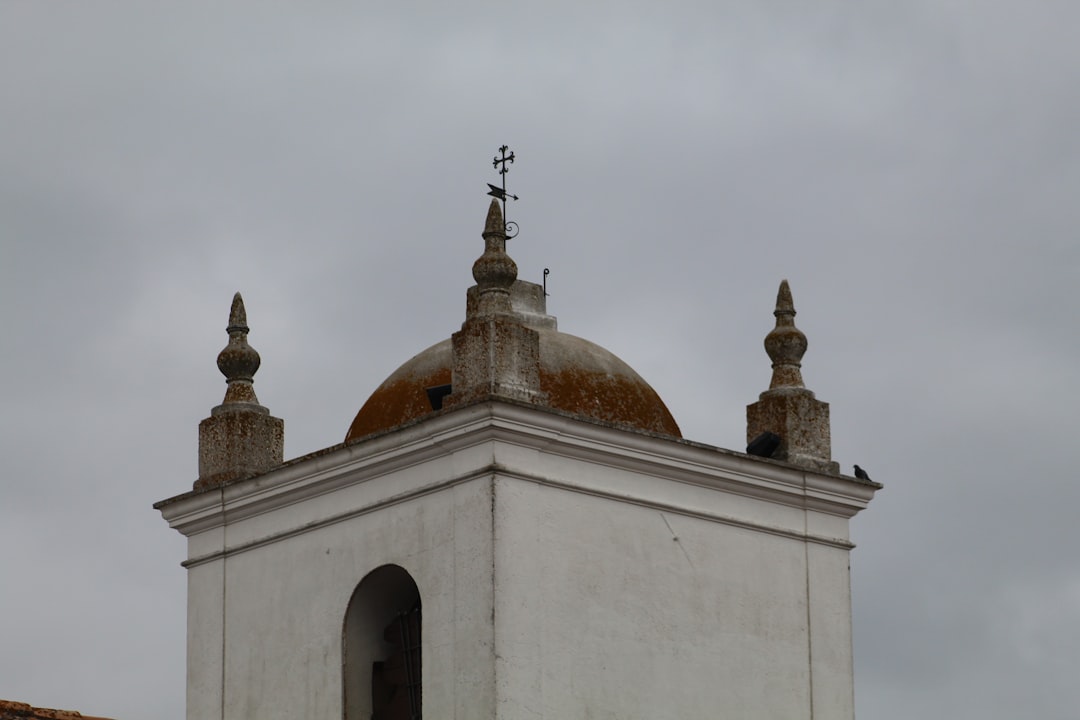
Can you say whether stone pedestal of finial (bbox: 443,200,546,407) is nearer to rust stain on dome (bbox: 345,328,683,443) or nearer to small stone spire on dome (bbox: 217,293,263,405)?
rust stain on dome (bbox: 345,328,683,443)

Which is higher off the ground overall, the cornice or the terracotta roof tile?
the cornice

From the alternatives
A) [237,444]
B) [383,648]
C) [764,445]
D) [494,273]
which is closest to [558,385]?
[494,273]

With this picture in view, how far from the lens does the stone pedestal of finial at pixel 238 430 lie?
86.3 feet

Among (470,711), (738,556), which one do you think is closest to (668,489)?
(738,556)

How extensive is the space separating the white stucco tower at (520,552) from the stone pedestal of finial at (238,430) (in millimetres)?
35

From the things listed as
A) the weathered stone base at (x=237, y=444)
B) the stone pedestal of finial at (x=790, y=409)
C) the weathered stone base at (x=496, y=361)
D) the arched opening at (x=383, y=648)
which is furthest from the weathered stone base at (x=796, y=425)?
the weathered stone base at (x=237, y=444)

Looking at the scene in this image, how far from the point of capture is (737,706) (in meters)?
25.0

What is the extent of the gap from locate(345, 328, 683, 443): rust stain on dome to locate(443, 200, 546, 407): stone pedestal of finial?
862mm

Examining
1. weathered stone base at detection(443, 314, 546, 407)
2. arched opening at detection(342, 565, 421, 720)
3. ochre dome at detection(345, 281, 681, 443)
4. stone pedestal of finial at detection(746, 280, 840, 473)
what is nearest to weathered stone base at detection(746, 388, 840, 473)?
stone pedestal of finial at detection(746, 280, 840, 473)

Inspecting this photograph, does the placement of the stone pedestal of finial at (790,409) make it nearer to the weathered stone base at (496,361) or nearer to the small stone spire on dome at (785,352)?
the small stone spire on dome at (785,352)

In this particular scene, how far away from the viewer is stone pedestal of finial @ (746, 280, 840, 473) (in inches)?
1023

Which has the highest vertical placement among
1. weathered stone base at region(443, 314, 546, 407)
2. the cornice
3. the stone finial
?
the stone finial

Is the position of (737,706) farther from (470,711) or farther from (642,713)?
(470,711)

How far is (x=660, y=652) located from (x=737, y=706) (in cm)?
87
